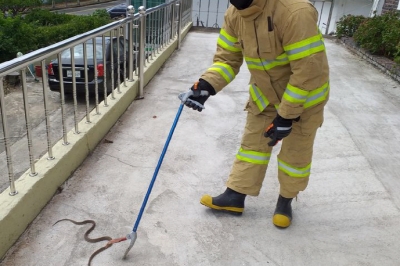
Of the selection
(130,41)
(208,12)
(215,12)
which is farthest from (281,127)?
(215,12)

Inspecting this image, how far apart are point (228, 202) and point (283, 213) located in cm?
39

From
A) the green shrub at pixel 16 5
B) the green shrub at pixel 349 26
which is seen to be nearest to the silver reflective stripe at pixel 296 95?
the green shrub at pixel 349 26

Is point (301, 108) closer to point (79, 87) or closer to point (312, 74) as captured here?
point (312, 74)

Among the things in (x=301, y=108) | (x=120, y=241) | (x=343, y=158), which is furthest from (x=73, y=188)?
(x=343, y=158)

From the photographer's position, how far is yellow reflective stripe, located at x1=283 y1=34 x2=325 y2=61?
2.08 metres

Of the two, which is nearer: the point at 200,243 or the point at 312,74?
the point at 312,74

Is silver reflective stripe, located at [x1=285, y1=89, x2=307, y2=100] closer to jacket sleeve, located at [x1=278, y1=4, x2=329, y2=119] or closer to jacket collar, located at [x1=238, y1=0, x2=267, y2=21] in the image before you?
jacket sleeve, located at [x1=278, y1=4, x2=329, y2=119]

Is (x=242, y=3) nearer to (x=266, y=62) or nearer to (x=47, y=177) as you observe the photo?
(x=266, y=62)

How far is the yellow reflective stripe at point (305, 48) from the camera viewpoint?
208cm

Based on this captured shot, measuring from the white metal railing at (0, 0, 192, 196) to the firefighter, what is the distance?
3.40 ft

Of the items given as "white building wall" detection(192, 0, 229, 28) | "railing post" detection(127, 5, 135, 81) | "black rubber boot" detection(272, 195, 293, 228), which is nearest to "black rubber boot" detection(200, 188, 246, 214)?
"black rubber boot" detection(272, 195, 293, 228)

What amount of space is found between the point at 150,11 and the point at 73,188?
3.24m

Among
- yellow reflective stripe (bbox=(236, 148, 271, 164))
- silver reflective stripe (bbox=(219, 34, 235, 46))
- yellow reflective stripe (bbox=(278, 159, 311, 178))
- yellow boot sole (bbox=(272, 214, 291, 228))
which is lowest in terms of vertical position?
yellow boot sole (bbox=(272, 214, 291, 228))

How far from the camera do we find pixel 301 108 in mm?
2250
